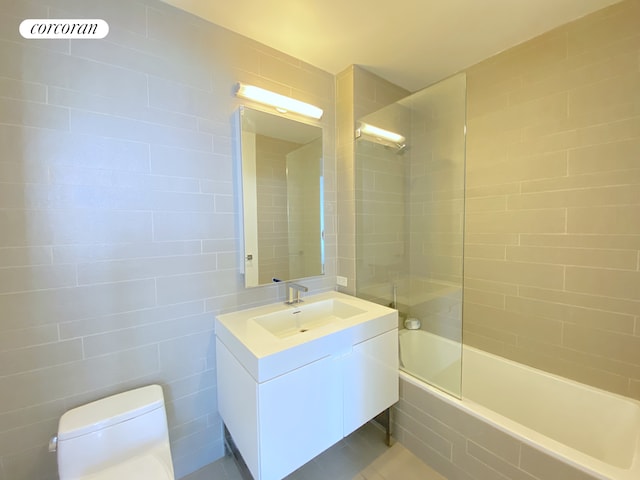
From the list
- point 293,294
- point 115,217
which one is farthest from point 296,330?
point 115,217

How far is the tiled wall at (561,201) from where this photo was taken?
4.47ft

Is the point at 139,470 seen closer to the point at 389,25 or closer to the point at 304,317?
the point at 304,317

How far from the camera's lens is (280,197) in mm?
1703

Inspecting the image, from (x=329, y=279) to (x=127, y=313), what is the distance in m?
1.29

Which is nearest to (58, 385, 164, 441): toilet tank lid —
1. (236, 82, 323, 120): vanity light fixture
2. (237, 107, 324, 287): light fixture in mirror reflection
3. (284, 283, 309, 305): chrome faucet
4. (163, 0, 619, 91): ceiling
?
(237, 107, 324, 287): light fixture in mirror reflection

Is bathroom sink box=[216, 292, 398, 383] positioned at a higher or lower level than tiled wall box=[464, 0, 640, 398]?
lower

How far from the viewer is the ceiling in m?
1.35

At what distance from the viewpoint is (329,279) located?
6.67 ft

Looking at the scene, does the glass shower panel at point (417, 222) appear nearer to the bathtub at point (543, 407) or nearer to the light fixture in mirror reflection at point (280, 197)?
the bathtub at point (543, 407)

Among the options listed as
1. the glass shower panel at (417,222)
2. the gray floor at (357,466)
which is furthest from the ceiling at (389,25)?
the gray floor at (357,466)

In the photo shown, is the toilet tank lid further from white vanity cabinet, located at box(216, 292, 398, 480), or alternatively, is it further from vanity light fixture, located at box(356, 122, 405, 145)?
vanity light fixture, located at box(356, 122, 405, 145)

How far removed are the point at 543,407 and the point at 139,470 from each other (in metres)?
2.27

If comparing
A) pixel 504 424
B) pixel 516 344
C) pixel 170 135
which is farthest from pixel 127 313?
pixel 516 344

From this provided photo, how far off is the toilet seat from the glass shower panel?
1.42m
